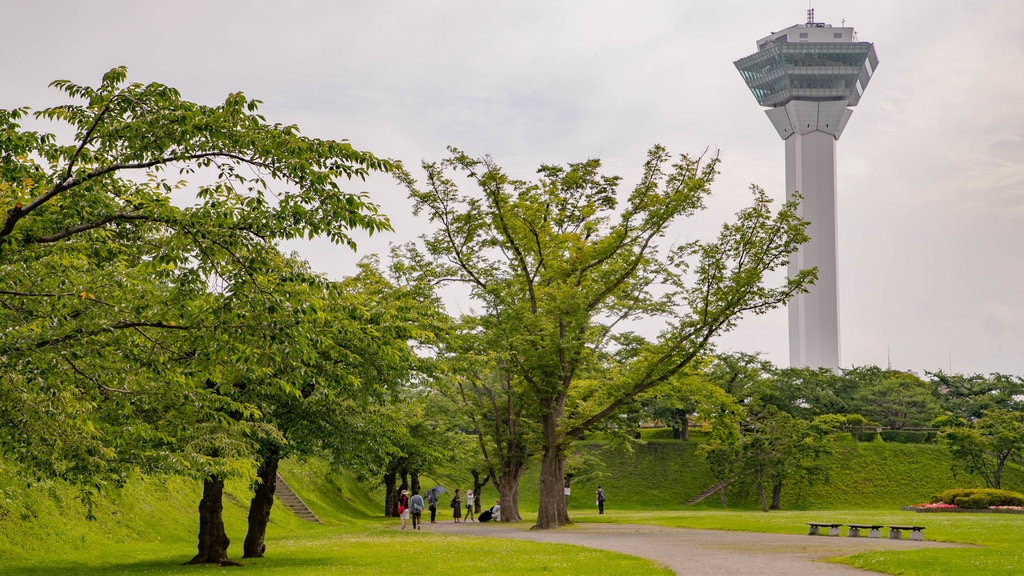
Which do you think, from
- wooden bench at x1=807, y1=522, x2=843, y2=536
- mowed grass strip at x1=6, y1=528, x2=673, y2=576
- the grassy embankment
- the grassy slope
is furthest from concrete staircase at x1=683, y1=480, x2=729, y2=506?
mowed grass strip at x1=6, y1=528, x2=673, y2=576

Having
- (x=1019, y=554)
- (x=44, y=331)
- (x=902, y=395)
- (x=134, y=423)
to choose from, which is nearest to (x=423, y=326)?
(x=134, y=423)

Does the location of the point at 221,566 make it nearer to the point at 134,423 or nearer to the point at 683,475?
the point at 134,423

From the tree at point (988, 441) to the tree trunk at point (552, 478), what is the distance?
103 feet

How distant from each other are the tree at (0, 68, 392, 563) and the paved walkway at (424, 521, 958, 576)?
33.8 feet

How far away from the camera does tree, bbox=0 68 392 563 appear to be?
10.8 meters

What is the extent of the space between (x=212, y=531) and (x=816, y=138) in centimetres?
14262

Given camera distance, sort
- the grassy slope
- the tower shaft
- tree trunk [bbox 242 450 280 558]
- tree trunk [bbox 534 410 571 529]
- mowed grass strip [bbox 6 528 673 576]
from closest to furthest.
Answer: mowed grass strip [bbox 6 528 673 576]
tree trunk [bbox 242 450 280 558]
tree trunk [bbox 534 410 571 529]
the grassy slope
the tower shaft

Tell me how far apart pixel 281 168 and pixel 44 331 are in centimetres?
444

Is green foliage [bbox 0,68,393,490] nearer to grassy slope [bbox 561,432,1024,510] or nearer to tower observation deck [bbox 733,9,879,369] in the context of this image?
grassy slope [bbox 561,432,1024,510]

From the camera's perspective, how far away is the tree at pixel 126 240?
35.5ft

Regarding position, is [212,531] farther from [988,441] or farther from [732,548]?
[988,441]

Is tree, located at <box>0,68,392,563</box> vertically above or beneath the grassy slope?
above

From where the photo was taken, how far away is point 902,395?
81000 mm

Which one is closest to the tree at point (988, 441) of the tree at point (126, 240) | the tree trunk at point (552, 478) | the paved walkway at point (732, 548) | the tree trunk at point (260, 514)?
the tree trunk at point (552, 478)
